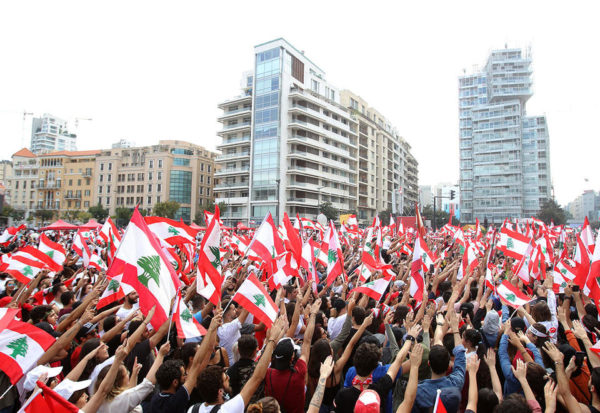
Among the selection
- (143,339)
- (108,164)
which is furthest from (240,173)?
(143,339)

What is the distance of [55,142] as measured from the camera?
165m

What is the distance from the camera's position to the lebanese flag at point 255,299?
4770 mm

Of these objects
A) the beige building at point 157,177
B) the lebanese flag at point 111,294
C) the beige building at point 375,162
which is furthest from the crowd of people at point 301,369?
the beige building at point 157,177

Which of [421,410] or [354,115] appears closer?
[421,410]

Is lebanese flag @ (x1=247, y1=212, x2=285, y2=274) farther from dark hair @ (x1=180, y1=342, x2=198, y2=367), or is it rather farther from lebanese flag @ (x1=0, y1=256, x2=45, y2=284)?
lebanese flag @ (x1=0, y1=256, x2=45, y2=284)

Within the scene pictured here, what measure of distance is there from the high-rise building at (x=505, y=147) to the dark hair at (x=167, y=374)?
280ft

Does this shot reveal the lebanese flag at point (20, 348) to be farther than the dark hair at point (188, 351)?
No

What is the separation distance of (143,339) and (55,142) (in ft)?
627

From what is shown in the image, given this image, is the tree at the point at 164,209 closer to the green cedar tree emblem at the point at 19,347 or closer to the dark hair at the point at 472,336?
the green cedar tree emblem at the point at 19,347

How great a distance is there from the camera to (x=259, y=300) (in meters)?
4.83

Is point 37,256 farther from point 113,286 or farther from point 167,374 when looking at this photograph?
point 167,374

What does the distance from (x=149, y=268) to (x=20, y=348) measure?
1.44 meters

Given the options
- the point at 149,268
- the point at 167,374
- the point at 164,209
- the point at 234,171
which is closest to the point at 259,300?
the point at 149,268

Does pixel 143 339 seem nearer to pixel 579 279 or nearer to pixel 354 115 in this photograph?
pixel 579 279
